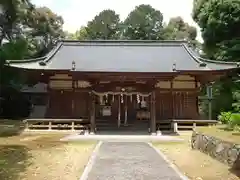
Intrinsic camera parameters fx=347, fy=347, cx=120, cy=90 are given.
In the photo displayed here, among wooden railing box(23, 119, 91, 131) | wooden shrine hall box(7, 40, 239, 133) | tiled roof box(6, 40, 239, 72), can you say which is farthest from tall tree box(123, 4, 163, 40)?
wooden railing box(23, 119, 91, 131)

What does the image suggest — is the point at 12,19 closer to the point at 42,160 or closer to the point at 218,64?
the point at 218,64

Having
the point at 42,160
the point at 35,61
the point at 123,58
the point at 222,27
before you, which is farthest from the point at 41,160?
the point at 222,27

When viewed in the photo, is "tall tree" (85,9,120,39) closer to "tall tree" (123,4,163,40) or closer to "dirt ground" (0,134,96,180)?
"tall tree" (123,4,163,40)

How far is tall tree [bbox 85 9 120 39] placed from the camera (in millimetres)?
58188

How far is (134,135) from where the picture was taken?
59.6 feet

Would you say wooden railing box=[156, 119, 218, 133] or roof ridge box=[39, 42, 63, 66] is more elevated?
roof ridge box=[39, 42, 63, 66]

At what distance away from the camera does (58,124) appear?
2102 cm

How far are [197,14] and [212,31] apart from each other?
13.7 feet

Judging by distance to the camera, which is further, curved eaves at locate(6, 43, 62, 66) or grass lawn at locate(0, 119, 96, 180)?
curved eaves at locate(6, 43, 62, 66)

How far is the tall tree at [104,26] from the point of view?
2291 inches

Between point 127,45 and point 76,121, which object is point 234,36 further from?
point 76,121

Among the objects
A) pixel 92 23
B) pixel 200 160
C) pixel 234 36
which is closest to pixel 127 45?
pixel 234 36

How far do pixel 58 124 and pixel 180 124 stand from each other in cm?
741

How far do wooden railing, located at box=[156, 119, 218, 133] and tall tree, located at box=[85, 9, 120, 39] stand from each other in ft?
127
